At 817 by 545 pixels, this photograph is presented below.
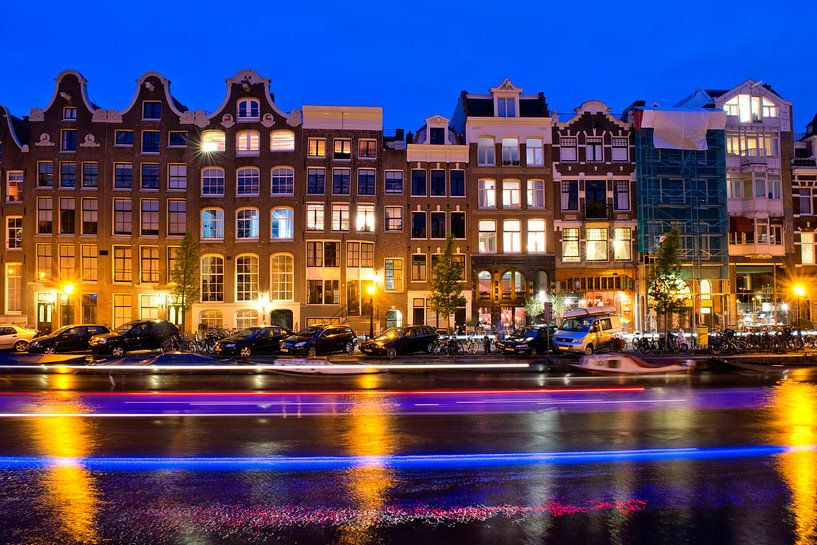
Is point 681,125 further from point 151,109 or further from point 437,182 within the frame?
point 151,109

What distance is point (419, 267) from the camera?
43281mm

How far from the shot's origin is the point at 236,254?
4259 centimetres

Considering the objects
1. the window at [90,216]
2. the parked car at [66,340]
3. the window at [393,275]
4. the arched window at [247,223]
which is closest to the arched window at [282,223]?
the arched window at [247,223]

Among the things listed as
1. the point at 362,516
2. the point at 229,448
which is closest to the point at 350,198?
the point at 229,448

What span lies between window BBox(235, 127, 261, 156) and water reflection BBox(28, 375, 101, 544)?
30.9m

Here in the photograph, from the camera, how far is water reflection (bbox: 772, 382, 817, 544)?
733 centimetres

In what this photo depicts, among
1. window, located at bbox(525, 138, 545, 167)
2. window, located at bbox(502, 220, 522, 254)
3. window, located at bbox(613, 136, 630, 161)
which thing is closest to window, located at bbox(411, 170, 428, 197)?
window, located at bbox(502, 220, 522, 254)

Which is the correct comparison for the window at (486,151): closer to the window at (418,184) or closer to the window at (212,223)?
the window at (418,184)

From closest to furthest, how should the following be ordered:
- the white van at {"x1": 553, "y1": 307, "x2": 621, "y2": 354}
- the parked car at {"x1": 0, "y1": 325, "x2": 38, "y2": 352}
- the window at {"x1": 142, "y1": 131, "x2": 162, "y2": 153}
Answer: the white van at {"x1": 553, "y1": 307, "x2": 621, "y2": 354}
the parked car at {"x1": 0, "y1": 325, "x2": 38, "y2": 352}
the window at {"x1": 142, "y1": 131, "x2": 162, "y2": 153}

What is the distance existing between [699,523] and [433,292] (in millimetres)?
30393

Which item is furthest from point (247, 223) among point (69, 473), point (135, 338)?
point (69, 473)

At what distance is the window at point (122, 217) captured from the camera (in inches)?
1678

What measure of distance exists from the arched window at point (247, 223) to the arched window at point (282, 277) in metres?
2.47

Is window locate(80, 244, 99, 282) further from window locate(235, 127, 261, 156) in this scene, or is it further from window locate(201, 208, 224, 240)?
window locate(235, 127, 261, 156)
